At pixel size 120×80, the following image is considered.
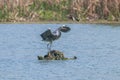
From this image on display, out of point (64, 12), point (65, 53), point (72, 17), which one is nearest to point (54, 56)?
point (65, 53)

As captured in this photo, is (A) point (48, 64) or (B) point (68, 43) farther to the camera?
(B) point (68, 43)

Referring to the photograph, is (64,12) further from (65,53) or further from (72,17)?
(65,53)

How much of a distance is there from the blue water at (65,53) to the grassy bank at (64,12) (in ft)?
4.44

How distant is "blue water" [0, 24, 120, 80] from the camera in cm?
1709

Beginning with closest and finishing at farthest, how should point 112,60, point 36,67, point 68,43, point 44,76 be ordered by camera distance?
point 44,76
point 36,67
point 112,60
point 68,43

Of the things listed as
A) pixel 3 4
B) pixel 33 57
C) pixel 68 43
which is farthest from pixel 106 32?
pixel 33 57

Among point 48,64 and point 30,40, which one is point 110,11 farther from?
point 48,64

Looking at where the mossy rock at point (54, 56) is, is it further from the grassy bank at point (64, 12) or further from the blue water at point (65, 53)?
the grassy bank at point (64, 12)

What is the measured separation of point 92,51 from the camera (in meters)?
21.9

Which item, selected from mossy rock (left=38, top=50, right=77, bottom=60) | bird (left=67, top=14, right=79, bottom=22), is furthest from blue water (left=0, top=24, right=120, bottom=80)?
bird (left=67, top=14, right=79, bottom=22)

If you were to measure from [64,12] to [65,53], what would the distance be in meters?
11.9

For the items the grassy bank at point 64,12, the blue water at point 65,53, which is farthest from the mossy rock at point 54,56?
the grassy bank at point 64,12

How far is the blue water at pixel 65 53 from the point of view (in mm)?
17092

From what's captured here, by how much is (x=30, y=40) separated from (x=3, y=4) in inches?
300
